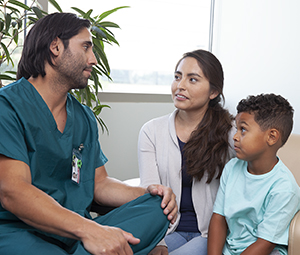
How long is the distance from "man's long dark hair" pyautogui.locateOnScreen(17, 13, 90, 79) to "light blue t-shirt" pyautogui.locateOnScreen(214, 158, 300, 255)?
89 cm

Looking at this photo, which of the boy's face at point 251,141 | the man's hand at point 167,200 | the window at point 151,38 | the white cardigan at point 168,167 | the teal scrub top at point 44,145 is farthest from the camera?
the window at point 151,38

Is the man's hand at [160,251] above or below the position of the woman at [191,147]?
below

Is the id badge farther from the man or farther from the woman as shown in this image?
the woman

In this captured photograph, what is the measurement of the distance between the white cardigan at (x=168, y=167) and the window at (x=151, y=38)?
1.46 metres

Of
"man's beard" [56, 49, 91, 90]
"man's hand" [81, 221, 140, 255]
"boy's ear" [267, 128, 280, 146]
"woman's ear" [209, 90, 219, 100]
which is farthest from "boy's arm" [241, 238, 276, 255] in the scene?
"man's beard" [56, 49, 91, 90]

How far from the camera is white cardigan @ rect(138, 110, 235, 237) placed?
1606 millimetres

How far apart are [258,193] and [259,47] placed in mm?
1631

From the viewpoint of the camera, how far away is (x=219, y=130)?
5.58 ft

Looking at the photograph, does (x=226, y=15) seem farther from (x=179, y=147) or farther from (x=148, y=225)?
(x=148, y=225)

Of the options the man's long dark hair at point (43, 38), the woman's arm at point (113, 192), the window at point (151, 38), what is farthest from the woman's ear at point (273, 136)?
the window at point (151, 38)

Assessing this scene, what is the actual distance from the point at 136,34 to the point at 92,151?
1.99 m

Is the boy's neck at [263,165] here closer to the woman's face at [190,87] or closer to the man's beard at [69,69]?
the woman's face at [190,87]

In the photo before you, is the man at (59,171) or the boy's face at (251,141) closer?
the man at (59,171)

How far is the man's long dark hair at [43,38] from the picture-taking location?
51.9 inches
